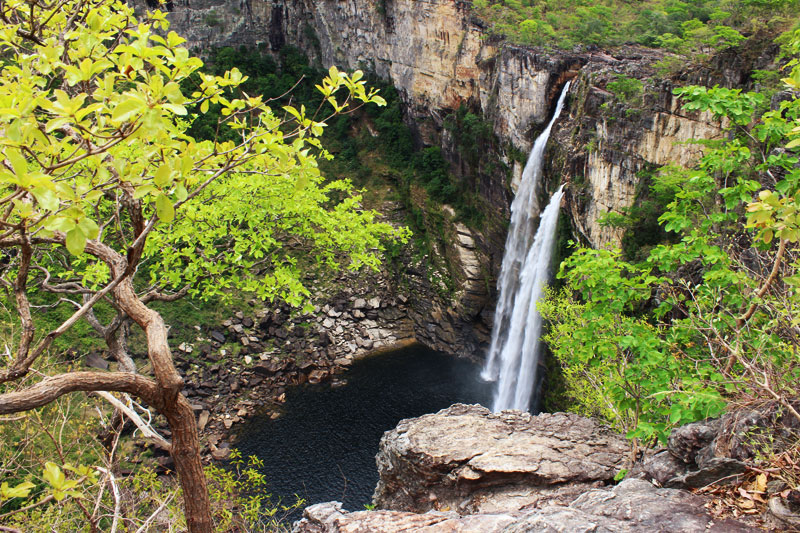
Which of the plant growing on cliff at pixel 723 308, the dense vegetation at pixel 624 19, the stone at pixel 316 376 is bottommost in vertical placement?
the stone at pixel 316 376

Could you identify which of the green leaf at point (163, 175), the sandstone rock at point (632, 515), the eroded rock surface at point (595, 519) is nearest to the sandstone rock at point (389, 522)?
the eroded rock surface at point (595, 519)

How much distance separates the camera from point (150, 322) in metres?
5.52

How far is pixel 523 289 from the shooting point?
24578 millimetres

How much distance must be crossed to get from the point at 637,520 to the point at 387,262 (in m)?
27.8

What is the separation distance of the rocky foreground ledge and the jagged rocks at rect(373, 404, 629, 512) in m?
0.02

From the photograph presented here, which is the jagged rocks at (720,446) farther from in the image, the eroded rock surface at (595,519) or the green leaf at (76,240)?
the green leaf at (76,240)

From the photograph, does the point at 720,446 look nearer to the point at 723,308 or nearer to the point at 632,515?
the point at 632,515

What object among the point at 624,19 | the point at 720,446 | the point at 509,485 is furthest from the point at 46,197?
the point at 624,19

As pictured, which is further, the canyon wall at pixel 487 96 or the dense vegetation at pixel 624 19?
the dense vegetation at pixel 624 19

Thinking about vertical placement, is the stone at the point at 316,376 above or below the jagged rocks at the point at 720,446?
below

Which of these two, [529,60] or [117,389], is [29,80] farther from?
[529,60]

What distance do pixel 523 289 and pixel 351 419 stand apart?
9208mm

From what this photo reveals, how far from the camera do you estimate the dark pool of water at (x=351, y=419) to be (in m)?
19.2

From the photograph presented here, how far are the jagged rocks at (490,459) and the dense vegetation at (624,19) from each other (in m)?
13.8
